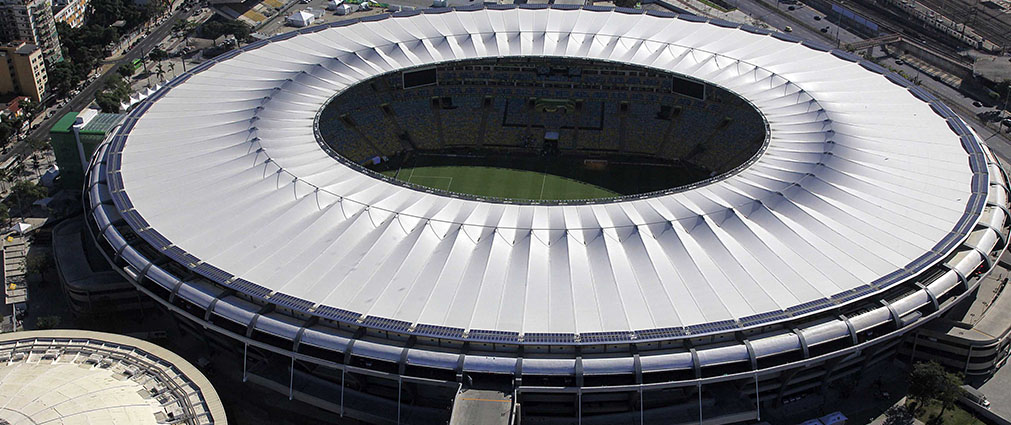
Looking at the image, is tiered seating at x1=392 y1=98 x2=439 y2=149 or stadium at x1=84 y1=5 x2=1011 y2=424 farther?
tiered seating at x1=392 y1=98 x2=439 y2=149

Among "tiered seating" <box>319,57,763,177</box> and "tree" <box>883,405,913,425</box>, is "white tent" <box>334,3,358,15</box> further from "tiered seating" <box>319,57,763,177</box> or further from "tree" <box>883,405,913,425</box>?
"tree" <box>883,405,913,425</box>

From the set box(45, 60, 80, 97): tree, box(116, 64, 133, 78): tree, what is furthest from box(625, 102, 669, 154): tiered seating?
box(45, 60, 80, 97): tree

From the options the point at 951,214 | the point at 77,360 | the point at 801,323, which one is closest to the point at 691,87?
the point at 951,214

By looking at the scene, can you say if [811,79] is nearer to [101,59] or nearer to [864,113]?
[864,113]

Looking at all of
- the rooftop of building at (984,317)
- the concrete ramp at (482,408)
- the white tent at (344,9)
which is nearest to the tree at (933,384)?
the rooftop of building at (984,317)

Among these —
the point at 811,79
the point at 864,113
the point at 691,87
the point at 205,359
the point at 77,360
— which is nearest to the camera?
the point at 77,360

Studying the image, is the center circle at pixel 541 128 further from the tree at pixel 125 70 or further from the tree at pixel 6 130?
the tree at pixel 125 70
